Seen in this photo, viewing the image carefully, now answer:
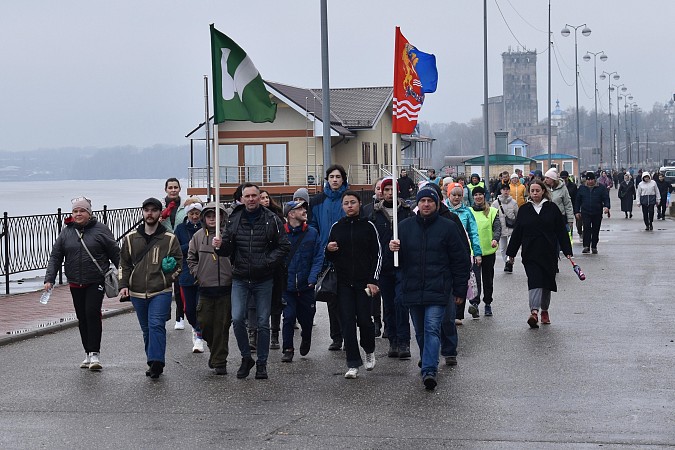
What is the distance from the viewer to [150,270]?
10695 millimetres

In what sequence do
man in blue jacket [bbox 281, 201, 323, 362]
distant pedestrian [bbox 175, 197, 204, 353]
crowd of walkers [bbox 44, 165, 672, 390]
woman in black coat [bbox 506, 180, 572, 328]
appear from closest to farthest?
crowd of walkers [bbox 44, 165, 672, 390] < man in blue jacket [bbox 281, 201, 323, 362] < distant pedestrian [bbox 175, 197, 204, 353] < woman in black coat [bbox 506, 180, 572, 328]

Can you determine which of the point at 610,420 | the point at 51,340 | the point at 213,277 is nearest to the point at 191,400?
the point at 213,277

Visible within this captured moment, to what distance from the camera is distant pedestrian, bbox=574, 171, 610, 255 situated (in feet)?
83.5

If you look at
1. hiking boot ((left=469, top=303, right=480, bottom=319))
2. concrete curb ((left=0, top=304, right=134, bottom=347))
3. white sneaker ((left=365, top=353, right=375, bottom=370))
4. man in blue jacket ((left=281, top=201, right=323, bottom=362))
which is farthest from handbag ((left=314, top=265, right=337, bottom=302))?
concrete curb ((left=0, top=304, right=134, bottom=347))

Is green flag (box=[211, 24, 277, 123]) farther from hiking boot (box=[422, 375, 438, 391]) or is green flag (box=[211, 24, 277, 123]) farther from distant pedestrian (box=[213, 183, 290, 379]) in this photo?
hiking boot (box=[422, 375, 438, 391])

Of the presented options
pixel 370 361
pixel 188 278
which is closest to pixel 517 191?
pixel 188 278

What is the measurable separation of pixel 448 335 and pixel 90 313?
340 centimetres

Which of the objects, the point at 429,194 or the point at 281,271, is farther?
the point at 281,271

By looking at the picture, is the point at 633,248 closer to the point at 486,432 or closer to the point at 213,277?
the point at 213,277

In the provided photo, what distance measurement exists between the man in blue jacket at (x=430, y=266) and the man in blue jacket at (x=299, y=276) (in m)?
1.46

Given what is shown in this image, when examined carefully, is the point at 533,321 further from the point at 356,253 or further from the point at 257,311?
the point at 257,311

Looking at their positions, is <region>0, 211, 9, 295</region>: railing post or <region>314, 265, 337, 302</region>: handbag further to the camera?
<region>0, 211, 9, 295</region>: railing post

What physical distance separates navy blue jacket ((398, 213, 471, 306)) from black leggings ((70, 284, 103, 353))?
10.0 feet

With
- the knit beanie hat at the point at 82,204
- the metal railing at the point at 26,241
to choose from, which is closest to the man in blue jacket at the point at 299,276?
the knit beanie hat at the point at 82,204
